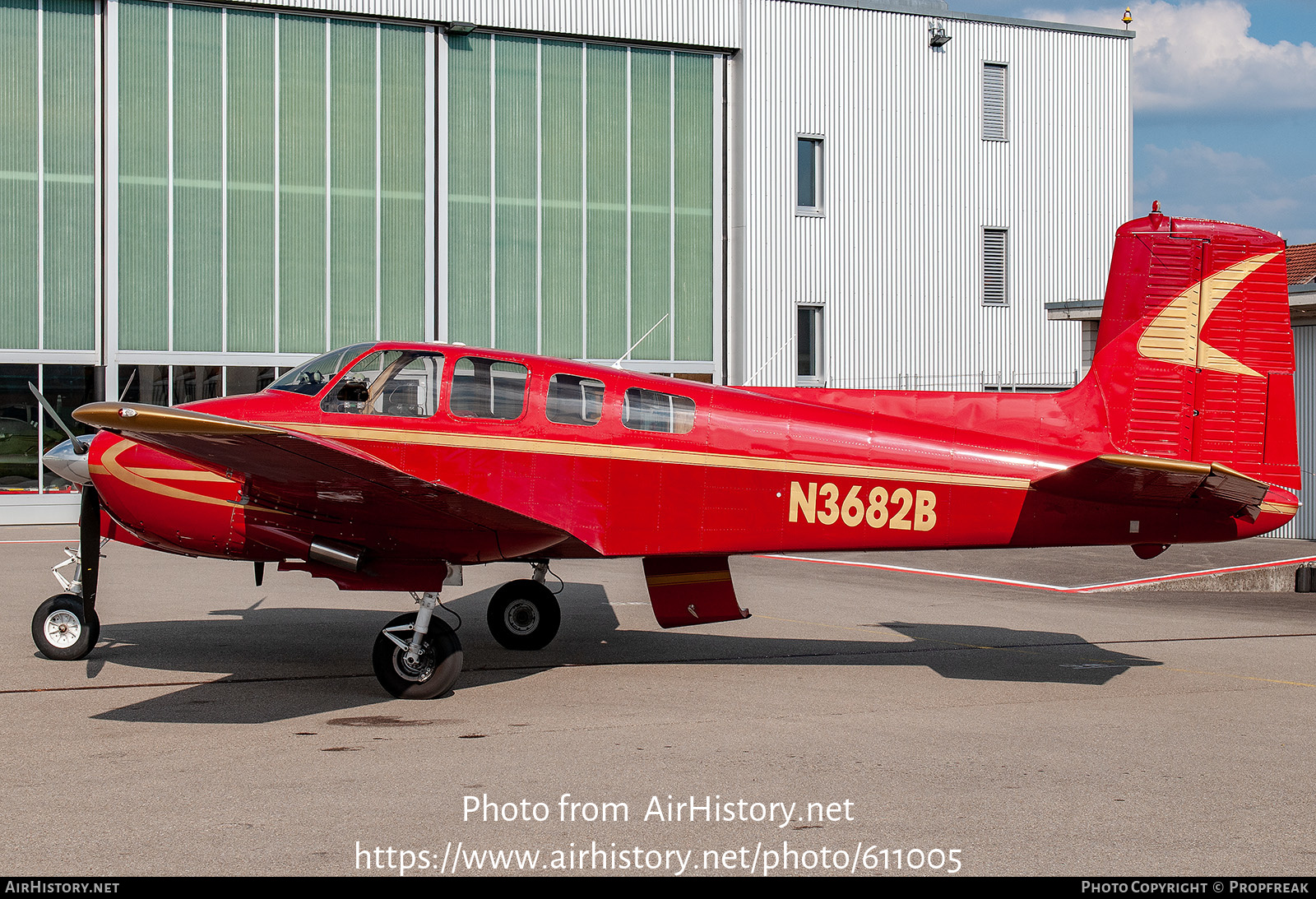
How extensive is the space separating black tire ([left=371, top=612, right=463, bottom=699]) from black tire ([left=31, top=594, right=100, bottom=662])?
9.14ft

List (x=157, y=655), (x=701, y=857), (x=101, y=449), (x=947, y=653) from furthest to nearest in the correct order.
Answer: (x=947, y=653)
(x=157, y=655)
(x=101, y=449)
(x=701, y=857)

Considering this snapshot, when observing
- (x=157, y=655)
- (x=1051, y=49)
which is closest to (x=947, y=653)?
(x=157, y=655)

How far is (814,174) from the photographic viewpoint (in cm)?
2902

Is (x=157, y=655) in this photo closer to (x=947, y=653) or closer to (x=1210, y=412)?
(x=947, y=653)

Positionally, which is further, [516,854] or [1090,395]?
[1090,395]

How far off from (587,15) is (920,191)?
30.6ft

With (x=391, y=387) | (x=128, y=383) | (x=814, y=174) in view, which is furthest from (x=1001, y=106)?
(x=391, y=387)

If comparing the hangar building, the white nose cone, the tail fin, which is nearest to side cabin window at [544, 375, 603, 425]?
the white nose cone

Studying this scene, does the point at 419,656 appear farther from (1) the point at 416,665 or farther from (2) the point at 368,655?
(2) the point at 368,655

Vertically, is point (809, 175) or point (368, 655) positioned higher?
point (809, 175)

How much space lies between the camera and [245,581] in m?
14.6

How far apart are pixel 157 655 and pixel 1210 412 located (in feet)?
28.2

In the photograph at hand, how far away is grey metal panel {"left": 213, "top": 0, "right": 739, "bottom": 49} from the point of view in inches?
1027

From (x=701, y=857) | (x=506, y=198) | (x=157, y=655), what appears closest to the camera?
(x=701, y=857)
